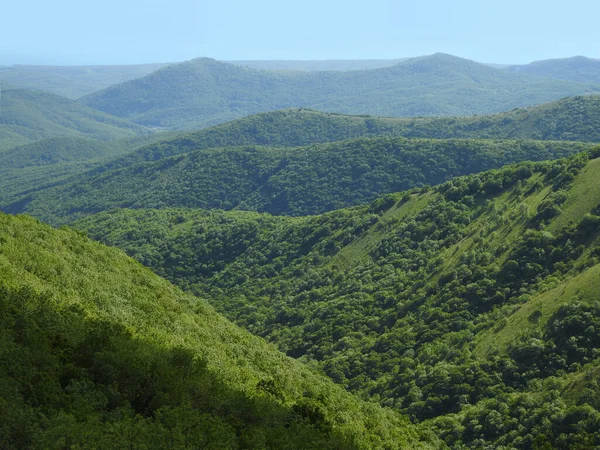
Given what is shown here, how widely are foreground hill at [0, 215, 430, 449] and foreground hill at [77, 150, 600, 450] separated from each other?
2441cm

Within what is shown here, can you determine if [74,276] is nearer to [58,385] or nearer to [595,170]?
[58,385]

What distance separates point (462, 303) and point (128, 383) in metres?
98.0

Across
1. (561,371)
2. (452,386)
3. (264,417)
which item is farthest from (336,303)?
(264,417)

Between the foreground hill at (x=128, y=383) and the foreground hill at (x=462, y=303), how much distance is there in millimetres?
24414

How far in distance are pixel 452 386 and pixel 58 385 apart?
79.3 m

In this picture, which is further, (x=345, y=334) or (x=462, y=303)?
(x=345, y=334)

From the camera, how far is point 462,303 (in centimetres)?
12725

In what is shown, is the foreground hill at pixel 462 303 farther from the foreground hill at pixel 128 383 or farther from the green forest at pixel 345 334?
the foreground hill at pixel 128 383

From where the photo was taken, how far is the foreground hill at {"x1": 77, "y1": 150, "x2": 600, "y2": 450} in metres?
90.2

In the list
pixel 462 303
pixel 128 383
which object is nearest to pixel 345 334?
pixel 462 303

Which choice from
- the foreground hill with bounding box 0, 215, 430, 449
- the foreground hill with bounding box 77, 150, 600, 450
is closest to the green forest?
the foreground hill with bounding box 0, 215, 430, 449

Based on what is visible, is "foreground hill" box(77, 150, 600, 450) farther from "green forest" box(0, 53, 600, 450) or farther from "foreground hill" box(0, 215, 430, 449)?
"foreground hill" box(0, 215, 430, 449)

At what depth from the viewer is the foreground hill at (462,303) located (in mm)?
90188

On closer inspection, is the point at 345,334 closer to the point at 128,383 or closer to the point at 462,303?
the point at 462,303
